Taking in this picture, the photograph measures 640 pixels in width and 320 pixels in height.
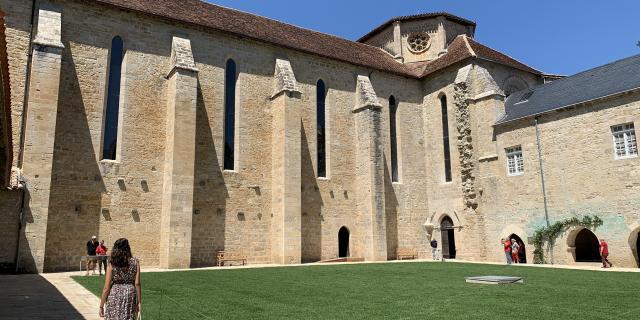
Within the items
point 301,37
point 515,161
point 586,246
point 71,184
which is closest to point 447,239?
point 515,161

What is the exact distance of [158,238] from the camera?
59.3 feet

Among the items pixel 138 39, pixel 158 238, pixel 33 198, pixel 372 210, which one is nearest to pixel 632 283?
pixel 372 210

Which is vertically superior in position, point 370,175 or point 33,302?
point 370,175

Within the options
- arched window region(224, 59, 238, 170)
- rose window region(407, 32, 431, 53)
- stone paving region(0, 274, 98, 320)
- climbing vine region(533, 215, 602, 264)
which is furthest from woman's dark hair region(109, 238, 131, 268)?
rose window region(407, 32, 431, 53)

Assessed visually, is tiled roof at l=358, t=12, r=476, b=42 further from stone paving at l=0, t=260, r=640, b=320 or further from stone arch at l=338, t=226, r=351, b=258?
stone paving at l=0, t=260, r=640, b=320

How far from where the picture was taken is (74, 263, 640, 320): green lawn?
24.3 feet

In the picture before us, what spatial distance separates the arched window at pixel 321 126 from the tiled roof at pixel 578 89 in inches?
338

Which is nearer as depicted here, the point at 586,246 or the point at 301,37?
the point at 586,246

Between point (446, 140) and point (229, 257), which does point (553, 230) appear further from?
point (229, 257)

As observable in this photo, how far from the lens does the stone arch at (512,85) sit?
83.2 feet

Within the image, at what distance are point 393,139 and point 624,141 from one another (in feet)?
35.9

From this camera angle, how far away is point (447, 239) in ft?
80.3

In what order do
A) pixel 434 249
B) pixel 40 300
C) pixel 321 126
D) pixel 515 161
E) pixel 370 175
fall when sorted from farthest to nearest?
pixel 434 249
pixel 321 126
pixel 370 175
pixel 515 161
pixel 40 300

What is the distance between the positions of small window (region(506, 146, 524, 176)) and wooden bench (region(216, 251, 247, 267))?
41.9ft
